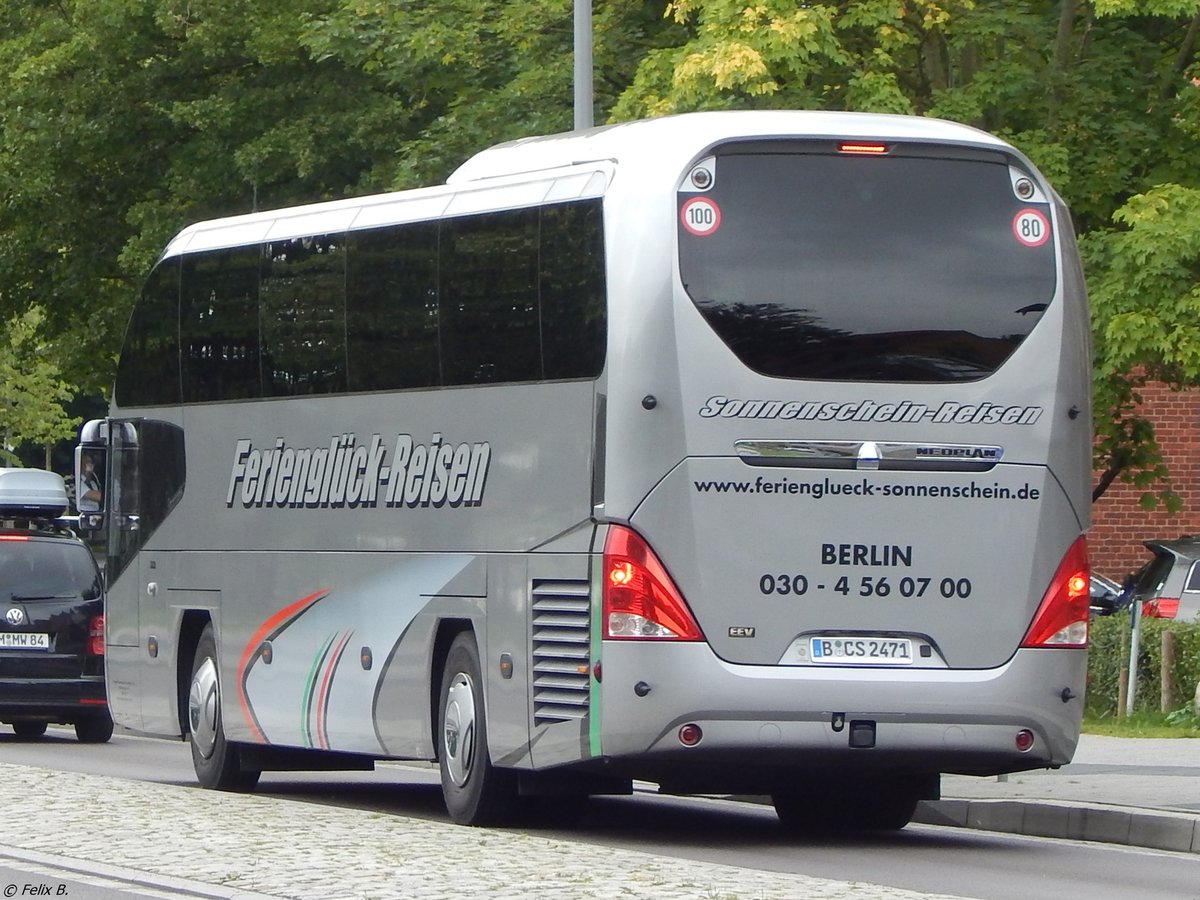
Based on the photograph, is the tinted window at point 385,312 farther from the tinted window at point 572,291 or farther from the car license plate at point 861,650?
the car license plate at point 861,650

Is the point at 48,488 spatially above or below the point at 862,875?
above

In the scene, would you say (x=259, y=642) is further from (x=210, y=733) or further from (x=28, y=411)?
(x=28, y=411)

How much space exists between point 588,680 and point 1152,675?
1171cm

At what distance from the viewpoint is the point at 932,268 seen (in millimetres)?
12938

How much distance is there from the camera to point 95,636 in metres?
23.2

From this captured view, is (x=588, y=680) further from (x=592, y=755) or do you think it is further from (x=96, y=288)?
(x=96, y=288)

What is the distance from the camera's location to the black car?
2280 cm

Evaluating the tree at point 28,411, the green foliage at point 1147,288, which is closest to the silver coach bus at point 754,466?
the green foliage at point 1147,288

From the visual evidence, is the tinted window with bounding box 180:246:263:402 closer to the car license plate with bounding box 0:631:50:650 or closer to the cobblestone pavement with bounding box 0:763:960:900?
the cobblestone pavement with bounding box 0:763:960:900

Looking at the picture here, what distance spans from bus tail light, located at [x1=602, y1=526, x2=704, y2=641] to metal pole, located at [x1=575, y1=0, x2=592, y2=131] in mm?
9120

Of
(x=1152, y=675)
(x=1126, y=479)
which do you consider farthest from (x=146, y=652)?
(x=1126, y=479)

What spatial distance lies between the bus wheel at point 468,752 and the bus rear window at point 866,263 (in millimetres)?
2515

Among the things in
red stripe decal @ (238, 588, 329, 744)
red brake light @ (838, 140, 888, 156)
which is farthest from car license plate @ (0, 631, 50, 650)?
red brake light @ (838, 140, 888, 156)

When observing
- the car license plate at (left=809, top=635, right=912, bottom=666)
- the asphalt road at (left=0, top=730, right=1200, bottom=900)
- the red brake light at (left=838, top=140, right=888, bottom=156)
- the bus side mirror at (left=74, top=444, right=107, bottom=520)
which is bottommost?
the asphalt road at (left=0, top=730, right=1200, bottom=900)
